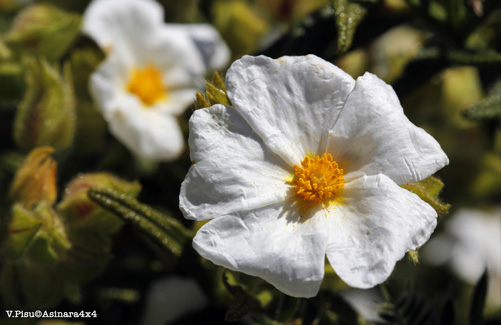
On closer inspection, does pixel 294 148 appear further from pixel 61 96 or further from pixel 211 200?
pixel 61 96

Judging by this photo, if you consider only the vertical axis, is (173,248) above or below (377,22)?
below

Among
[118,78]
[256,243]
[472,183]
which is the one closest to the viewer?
[256,243]

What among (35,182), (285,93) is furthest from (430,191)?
(35,182)

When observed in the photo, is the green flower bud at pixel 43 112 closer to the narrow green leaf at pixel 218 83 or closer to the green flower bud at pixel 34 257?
the green flower bud at pixel 34 257

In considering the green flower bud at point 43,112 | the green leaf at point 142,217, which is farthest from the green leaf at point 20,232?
the green flower bud at point 43,112

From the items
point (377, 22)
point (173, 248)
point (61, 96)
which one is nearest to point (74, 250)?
point (173, 248)
